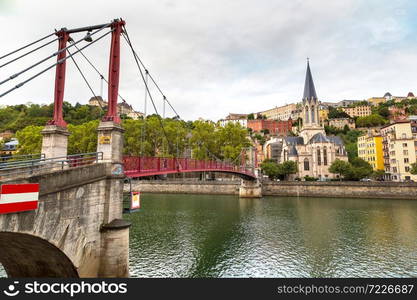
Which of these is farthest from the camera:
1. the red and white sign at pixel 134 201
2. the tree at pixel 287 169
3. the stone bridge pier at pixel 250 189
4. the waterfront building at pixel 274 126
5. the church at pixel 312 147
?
the waterfront building at pixel 274 126

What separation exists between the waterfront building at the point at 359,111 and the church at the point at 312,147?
64.5 m

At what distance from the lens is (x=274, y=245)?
17141 millimetres

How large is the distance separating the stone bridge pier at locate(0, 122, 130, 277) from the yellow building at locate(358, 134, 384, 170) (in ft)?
213

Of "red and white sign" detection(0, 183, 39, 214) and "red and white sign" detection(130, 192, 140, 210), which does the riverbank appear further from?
"red and white sign" detection(0, 183, 39, 214)

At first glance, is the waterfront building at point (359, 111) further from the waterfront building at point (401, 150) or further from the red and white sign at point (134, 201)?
the red and white sign at point (134, 201)

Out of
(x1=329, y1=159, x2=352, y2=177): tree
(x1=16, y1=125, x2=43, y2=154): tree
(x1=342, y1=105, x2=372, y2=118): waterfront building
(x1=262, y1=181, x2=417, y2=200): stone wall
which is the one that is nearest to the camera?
(x1=262, y1=181, x2=417, y2=200): stone wall

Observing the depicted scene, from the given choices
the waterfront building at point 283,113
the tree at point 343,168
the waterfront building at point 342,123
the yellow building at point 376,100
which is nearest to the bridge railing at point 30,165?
the tree at point 343,168

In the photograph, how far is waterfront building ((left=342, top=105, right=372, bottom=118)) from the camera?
126 metres

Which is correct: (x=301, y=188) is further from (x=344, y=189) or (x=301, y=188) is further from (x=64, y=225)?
(x=64, y=225)

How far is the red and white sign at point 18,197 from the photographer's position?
19.1ft

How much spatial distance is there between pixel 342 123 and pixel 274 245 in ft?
374

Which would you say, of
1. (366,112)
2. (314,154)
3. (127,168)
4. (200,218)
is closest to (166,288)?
(127,168)

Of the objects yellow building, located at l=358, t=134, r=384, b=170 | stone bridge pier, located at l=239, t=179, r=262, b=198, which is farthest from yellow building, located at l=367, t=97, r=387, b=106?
stone bridge pier, located at l=239, t=179, r=262, b=198

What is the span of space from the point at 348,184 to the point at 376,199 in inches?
181
